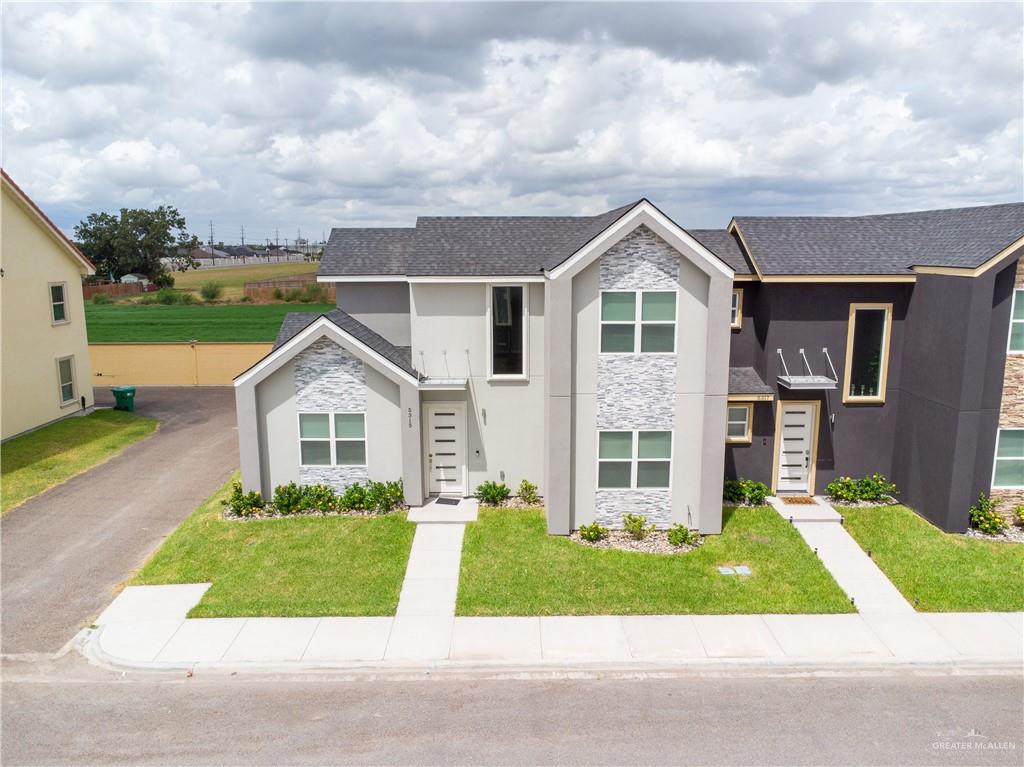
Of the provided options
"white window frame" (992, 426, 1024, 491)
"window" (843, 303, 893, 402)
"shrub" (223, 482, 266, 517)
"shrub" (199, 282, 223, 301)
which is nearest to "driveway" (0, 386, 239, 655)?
"shrub" (223, 482, 266, 517)

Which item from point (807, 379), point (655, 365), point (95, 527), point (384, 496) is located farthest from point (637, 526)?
point (95, 527)

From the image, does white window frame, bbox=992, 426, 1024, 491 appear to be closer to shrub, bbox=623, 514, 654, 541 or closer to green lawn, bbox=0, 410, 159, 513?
shrub, bbox=623, 514, 654, 541

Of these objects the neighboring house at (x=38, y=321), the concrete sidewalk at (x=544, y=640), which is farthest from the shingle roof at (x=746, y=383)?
the neighboring house at (x=38, y=321)

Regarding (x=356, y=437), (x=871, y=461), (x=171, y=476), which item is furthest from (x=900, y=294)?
(x=171, y=476)

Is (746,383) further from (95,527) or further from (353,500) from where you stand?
(95,527)

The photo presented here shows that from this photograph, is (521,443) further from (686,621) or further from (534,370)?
(686,621)

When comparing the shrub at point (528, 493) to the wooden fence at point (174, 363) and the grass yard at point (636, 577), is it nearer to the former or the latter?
the grass yard at point (636, 577)

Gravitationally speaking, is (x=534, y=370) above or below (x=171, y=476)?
above
